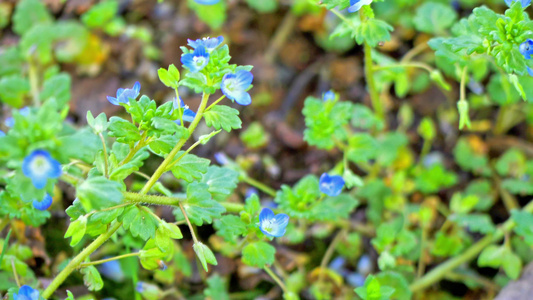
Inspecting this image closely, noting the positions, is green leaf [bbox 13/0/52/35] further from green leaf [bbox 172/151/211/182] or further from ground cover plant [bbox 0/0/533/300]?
green leaf [bbox 172/151/211/182]

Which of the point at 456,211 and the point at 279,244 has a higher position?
the point at 456,211

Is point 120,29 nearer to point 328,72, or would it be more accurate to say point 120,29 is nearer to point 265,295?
point 328,72

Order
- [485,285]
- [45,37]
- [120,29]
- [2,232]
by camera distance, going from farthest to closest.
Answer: [120,29]
[45,37]
[485,285]
[2,232]

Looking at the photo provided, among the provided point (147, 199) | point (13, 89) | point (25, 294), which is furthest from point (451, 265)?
point (13, 89)

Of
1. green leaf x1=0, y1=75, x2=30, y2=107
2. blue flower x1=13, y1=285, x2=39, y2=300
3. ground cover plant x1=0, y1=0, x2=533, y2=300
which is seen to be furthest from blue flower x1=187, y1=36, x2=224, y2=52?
green leaf x1=0, y1=75, x2=30, y2=107

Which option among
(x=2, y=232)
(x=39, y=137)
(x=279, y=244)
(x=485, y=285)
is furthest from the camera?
(x=279, y=244)

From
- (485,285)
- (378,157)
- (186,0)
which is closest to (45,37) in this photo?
(186,0)

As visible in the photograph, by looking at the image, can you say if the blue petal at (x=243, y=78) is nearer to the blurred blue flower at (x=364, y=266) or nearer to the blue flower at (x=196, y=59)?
the blue flower at (x=196, y=59)

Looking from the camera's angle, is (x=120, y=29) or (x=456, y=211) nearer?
(x=456, y=211)
